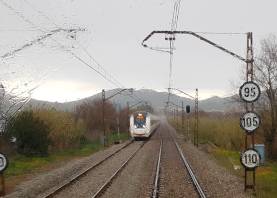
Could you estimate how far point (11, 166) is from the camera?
27.7 m

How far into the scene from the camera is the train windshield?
55044 millimetres

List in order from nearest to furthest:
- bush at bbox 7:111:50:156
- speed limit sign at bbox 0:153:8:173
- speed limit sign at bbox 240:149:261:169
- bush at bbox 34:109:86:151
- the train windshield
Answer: speed limit sign at bbox 240:149:261:169 < speed limit sign at bbox 0:153:8:173 < bush at bbox 7:111:50:156 < bush at bbox 34:109:86:151 < the train windshield

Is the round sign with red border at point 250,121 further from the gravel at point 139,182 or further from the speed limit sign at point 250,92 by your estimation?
the gravel at point 139,182

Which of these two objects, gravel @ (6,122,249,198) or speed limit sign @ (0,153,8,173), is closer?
speed limit sign @ (0,153,8,173)

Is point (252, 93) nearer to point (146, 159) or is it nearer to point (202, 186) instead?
point (202, 186)

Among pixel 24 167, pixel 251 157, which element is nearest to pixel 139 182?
pixel 251 157

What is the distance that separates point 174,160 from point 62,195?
48.6 ft

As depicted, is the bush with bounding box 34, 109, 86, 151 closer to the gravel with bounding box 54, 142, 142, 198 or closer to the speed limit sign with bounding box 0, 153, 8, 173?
the gravel with bounding box 54, 142, 142, 198

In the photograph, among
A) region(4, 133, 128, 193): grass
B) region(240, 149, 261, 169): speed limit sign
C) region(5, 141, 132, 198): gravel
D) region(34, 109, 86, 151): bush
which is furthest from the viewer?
region(34, 109, 86, 151): bush

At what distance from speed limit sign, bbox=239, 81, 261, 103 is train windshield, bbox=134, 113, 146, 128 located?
38.9 metres

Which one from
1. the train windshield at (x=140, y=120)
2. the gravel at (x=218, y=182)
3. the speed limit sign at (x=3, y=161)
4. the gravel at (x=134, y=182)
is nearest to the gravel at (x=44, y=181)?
the speed limit sign at (x=3, y=161)

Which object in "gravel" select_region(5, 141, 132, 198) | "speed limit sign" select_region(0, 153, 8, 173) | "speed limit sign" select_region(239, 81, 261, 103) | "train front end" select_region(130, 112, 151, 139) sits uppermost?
"speed limit sign" select_region(239, 81, 261, 103)

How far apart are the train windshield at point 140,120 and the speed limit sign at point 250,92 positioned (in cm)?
3890

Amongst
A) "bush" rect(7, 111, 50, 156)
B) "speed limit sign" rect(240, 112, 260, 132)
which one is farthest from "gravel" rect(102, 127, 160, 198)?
"bush" rect(7, 111, 50, 156)
